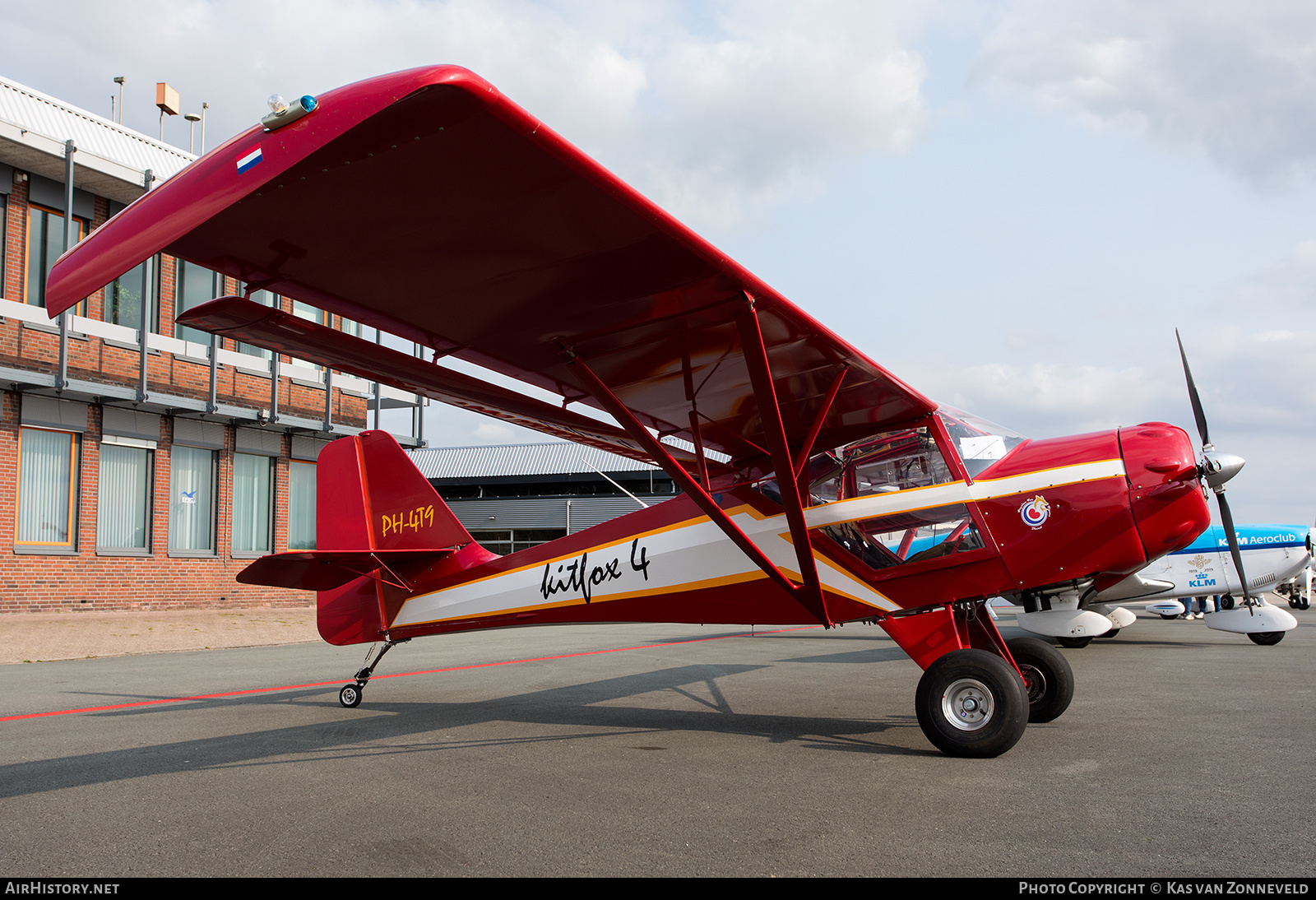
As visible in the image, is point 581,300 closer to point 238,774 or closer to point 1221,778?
point 238,774

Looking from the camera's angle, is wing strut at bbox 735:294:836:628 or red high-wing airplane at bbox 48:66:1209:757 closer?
red high-wing airplane at bbox 48:66:1209:757

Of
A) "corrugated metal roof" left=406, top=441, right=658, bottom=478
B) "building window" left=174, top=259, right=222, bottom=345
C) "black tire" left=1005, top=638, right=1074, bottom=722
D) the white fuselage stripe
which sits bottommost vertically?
"black tire" left=1005, top=638, right=1074, bottom=722

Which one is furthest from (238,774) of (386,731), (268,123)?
(268,123)

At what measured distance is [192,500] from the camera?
1848 cm

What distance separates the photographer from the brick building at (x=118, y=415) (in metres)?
15.5

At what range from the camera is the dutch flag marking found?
316 cm

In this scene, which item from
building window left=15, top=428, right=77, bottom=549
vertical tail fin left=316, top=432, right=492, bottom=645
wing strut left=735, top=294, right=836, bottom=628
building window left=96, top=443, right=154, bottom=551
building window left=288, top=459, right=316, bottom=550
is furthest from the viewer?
building window left=288, top=459, right=316, bottom=550

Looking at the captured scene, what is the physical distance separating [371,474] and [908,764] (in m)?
5.64

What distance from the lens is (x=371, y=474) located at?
26.8 feet

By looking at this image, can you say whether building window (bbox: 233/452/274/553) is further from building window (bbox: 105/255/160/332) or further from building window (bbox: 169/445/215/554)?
building window (bbox: 105/255/160/332)

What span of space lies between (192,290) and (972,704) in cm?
1850

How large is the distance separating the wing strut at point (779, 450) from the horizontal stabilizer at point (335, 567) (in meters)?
3.53

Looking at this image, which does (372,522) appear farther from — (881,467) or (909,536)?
(909,536)

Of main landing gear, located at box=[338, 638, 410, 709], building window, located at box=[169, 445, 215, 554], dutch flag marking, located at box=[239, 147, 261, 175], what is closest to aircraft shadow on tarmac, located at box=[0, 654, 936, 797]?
main landing gear, located at box=[338, 638, 410, 709]
